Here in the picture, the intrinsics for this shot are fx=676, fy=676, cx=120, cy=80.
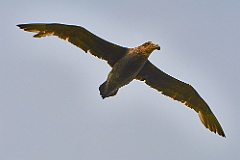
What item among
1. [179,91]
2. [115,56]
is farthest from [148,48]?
[179,91]

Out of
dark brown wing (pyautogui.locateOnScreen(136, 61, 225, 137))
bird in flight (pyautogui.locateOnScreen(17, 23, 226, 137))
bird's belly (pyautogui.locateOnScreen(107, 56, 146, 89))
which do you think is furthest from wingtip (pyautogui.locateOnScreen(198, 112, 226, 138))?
bird's belly (pyautogui.locateOnScreen(107, 56, 146, 89))

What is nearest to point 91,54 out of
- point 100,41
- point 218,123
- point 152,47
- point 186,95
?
point 100,41

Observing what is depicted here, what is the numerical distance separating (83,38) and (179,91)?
3.77 m

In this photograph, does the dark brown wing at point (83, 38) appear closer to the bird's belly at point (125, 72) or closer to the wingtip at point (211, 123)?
the bird's belly at point (125, 72)

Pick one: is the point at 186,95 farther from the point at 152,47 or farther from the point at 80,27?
the point at 80,27

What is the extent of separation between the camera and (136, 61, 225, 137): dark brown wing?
20891 millimetres

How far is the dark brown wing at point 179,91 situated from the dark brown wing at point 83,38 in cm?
112

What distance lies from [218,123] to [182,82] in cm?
207

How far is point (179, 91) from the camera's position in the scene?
70.6ft

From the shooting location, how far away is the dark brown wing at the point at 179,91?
20891 millimetres

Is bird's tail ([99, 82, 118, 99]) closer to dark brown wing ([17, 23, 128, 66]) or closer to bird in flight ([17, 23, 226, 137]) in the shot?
bird in flight ([17, 23, 226, 137])

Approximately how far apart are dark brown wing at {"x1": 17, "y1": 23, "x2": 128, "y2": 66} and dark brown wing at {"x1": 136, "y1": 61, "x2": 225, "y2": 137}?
1.12 meters

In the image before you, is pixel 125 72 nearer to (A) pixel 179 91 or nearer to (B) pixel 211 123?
(A) pixel 179 91

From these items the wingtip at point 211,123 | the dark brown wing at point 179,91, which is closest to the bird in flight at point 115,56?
the dark brown wing at point 179,91
